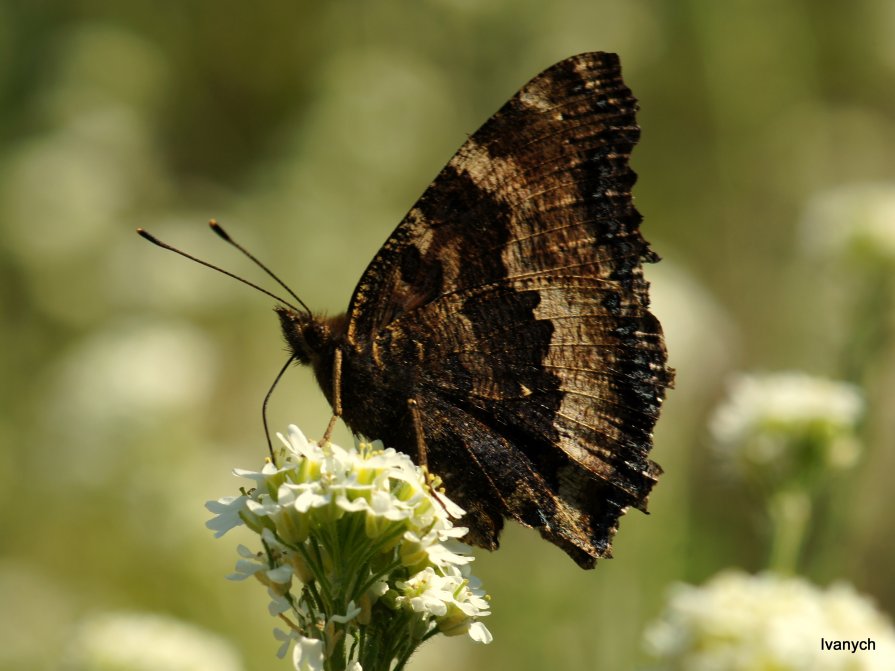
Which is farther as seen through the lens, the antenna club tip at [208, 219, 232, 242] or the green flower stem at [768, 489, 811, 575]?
the green flower stem at [768, 489, 811, 575]

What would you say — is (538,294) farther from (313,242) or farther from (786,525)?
(313,242)

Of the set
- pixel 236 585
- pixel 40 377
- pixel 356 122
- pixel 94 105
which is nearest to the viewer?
pixel 236 585

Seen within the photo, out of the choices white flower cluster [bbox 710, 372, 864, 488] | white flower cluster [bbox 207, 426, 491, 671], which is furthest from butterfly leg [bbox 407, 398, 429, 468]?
white flower cluster [bbox 710, 372, 864, 488]

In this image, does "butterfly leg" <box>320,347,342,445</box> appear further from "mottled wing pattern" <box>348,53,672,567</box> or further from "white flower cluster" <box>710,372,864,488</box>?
"white flower cluster" <box>710,372,864,488</box>

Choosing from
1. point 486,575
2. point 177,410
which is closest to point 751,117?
point 486,575

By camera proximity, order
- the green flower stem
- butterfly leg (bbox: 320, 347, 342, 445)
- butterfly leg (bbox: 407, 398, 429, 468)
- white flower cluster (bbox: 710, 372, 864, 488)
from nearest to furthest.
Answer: butterfly leg (bbox: 407, 398, 429, 468) < butterfly leg (bbox: 320, 347, 342, 445) < the green flower stem < white flower cluster (bbox: 710, 372, 864, 488)

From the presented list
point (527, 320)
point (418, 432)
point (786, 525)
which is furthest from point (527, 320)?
point (786, 525)

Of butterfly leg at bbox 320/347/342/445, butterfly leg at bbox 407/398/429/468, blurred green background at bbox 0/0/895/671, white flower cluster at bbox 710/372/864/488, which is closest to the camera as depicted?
butterfly leg at bbox 407/398/429/468

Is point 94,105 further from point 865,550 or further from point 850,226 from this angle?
point 865,550
